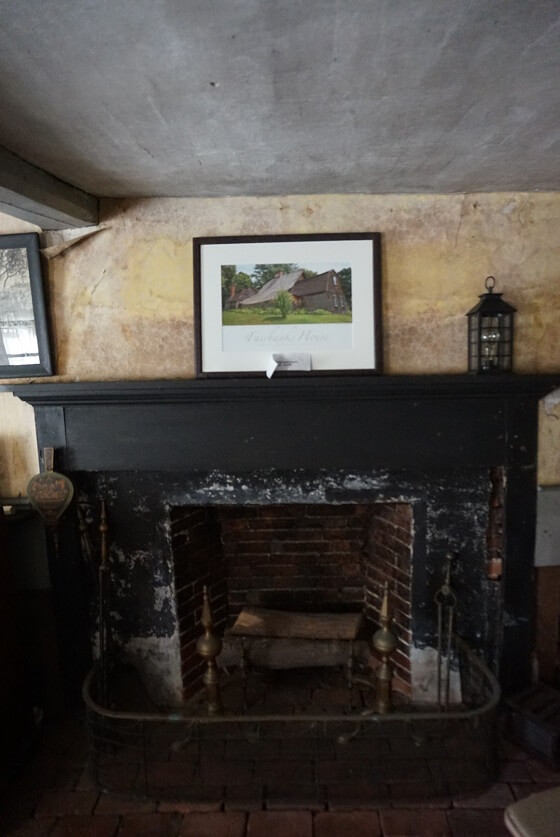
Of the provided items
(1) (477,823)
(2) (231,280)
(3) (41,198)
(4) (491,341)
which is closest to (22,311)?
(3) (41,198)

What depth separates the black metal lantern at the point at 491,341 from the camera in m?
1.93

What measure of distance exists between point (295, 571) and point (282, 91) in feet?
6.83

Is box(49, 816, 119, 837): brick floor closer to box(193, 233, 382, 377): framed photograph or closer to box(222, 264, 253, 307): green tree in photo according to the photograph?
box(193, 233, 382, 377): framed photograph

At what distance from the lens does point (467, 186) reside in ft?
6.24

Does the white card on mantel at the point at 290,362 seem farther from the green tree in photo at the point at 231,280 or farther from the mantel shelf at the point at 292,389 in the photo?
the green tree in photo at the point at 231,280

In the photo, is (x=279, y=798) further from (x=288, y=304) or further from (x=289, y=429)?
(x=288, y=304)

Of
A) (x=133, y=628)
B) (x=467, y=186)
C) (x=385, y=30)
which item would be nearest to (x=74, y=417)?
(x=133, y=628)

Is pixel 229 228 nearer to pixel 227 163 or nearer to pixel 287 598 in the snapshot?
pixel 227 163

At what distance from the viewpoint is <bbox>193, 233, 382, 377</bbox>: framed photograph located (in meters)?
1.98

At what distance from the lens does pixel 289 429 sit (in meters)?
2.01

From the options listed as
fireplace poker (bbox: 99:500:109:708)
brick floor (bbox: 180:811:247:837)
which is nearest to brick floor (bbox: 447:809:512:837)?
brick floor (bbox: 180:811:247:837)

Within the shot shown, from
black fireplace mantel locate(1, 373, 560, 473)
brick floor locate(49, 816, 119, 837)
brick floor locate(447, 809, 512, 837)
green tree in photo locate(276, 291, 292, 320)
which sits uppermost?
green tree in photo locate(276, 291, 292, 320)

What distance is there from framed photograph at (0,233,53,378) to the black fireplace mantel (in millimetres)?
130

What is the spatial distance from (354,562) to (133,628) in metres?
1.10
